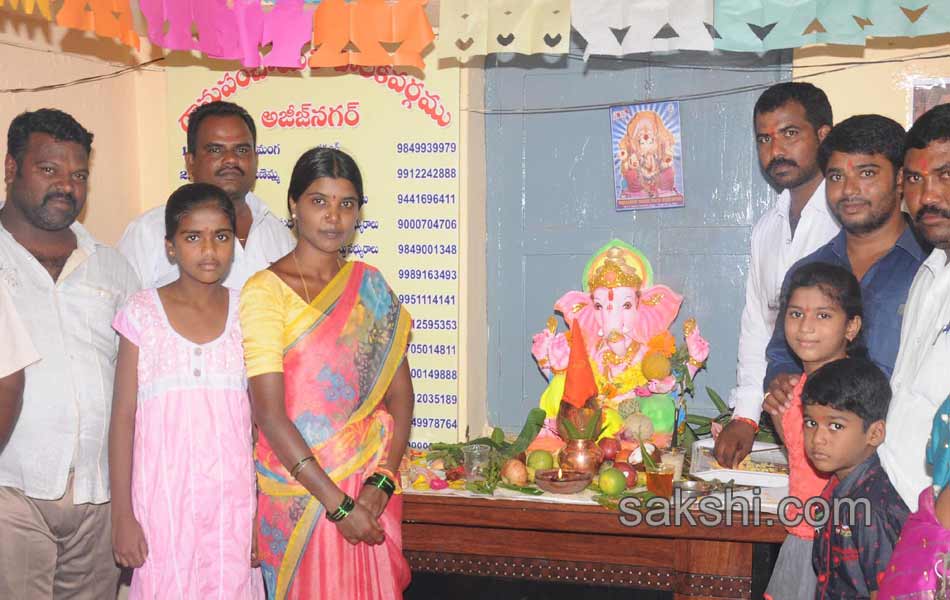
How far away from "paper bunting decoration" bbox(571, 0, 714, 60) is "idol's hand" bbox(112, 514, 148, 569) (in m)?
2.57

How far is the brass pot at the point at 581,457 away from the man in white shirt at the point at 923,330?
131cm

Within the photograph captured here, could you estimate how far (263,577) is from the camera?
316cm

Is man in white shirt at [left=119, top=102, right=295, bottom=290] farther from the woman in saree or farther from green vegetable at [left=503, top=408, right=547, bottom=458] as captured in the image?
green vegetable at [left=503, top=408, right=547, bottom=458]

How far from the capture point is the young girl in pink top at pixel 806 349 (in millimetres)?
3076

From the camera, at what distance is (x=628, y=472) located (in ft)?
12.2

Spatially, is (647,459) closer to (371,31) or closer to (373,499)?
(373,499)

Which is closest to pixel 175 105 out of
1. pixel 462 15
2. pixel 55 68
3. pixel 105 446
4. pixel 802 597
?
pixel 55 68

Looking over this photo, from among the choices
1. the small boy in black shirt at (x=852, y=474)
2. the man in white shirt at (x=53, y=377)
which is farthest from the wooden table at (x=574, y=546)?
the man in white shirt at (x=53, y=377)

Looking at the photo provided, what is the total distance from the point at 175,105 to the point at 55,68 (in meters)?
0.78

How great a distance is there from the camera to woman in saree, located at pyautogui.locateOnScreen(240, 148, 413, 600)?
9.41 ft

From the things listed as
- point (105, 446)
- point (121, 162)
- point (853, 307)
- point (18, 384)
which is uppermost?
point (121, 162)

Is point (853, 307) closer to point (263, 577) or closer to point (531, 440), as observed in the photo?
point (531, 440)

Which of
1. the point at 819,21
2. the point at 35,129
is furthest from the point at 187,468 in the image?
the point at 819,21

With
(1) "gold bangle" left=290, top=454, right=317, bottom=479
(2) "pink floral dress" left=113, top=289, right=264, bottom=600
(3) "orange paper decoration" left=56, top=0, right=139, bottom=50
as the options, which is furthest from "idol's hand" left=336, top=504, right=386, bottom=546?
(3) "orange paper decoration" left=56, top=0, right=139, bottom=50
